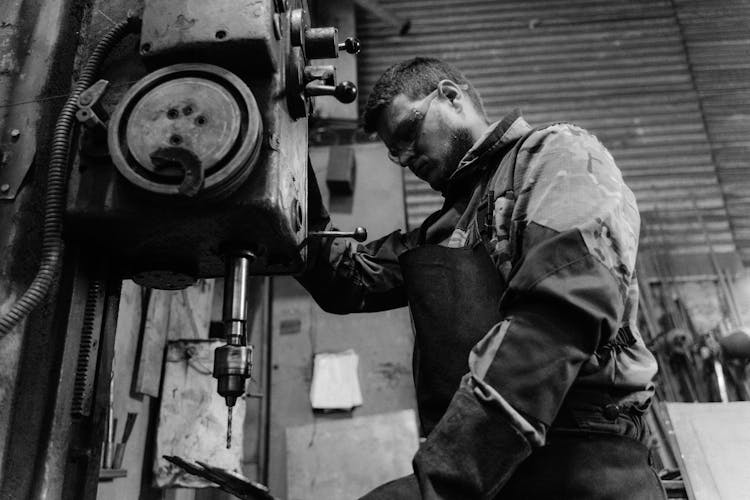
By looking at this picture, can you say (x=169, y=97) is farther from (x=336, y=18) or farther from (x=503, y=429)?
(x=336, y=18)

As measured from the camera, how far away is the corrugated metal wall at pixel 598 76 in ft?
11.7

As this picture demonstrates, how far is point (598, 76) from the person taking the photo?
3.91 metres

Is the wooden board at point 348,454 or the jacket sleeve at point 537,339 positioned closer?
the jacket sleeve at point 537,339

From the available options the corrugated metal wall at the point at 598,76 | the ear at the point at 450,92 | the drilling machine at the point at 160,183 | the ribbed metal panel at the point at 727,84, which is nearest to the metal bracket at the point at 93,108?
the drilling machine at the point at 160,183

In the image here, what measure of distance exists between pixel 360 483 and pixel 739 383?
182 cm

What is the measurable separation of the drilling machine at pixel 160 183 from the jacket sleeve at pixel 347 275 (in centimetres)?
45

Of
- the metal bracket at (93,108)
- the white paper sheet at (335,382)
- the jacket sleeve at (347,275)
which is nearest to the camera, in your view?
the metal bracket at (93,108)

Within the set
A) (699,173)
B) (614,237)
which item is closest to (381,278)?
(614,237)

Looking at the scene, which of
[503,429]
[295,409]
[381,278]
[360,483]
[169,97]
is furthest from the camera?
[295,409]

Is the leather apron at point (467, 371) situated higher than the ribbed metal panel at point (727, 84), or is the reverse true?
the ribbed metal panel at point (727, 84)

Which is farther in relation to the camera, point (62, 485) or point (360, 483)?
point (360, 483)

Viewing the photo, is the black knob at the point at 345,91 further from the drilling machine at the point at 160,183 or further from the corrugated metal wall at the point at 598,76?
the corrugated metal wall at the point at 598,76

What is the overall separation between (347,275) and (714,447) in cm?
160

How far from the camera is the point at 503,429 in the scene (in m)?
0.87
